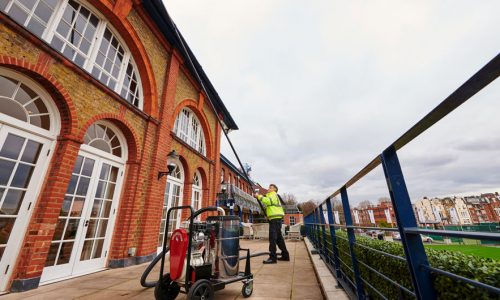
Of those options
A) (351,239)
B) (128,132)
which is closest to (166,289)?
(351,239)

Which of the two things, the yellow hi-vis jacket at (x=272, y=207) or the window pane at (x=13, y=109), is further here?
the yellow hi-vis jacket at (x=272, y=207)

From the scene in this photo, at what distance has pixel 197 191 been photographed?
952 centimetres

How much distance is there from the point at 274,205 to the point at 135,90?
5.13m

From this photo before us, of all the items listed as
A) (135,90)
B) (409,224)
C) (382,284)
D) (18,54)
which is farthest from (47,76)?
(382,284)

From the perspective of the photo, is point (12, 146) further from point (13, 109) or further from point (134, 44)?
point (134, 44)

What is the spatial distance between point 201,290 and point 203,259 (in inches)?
14.9

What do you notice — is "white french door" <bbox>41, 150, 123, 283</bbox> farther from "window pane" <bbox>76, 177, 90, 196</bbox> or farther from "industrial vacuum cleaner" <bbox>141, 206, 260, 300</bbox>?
"industrial vacuum cleaner" <bbox>141, 206, 260, 300</bbox>

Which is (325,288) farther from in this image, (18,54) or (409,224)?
(18,54)

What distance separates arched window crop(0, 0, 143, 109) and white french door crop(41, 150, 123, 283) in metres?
1.99

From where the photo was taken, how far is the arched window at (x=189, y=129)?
8360mm

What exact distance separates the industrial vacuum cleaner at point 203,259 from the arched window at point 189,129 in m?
5.92

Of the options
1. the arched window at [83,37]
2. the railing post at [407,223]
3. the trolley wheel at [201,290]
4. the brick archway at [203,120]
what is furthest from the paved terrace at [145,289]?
the brick archway at [203,120]

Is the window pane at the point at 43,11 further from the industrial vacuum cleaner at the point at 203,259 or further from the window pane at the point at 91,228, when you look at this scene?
the industrial vacuum cleaner at the point at 203,259

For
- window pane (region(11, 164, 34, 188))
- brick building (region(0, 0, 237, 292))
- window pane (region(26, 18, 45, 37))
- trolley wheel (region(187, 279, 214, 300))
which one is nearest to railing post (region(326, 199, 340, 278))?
trolley wheel (region(187, 279, 214, 300))
